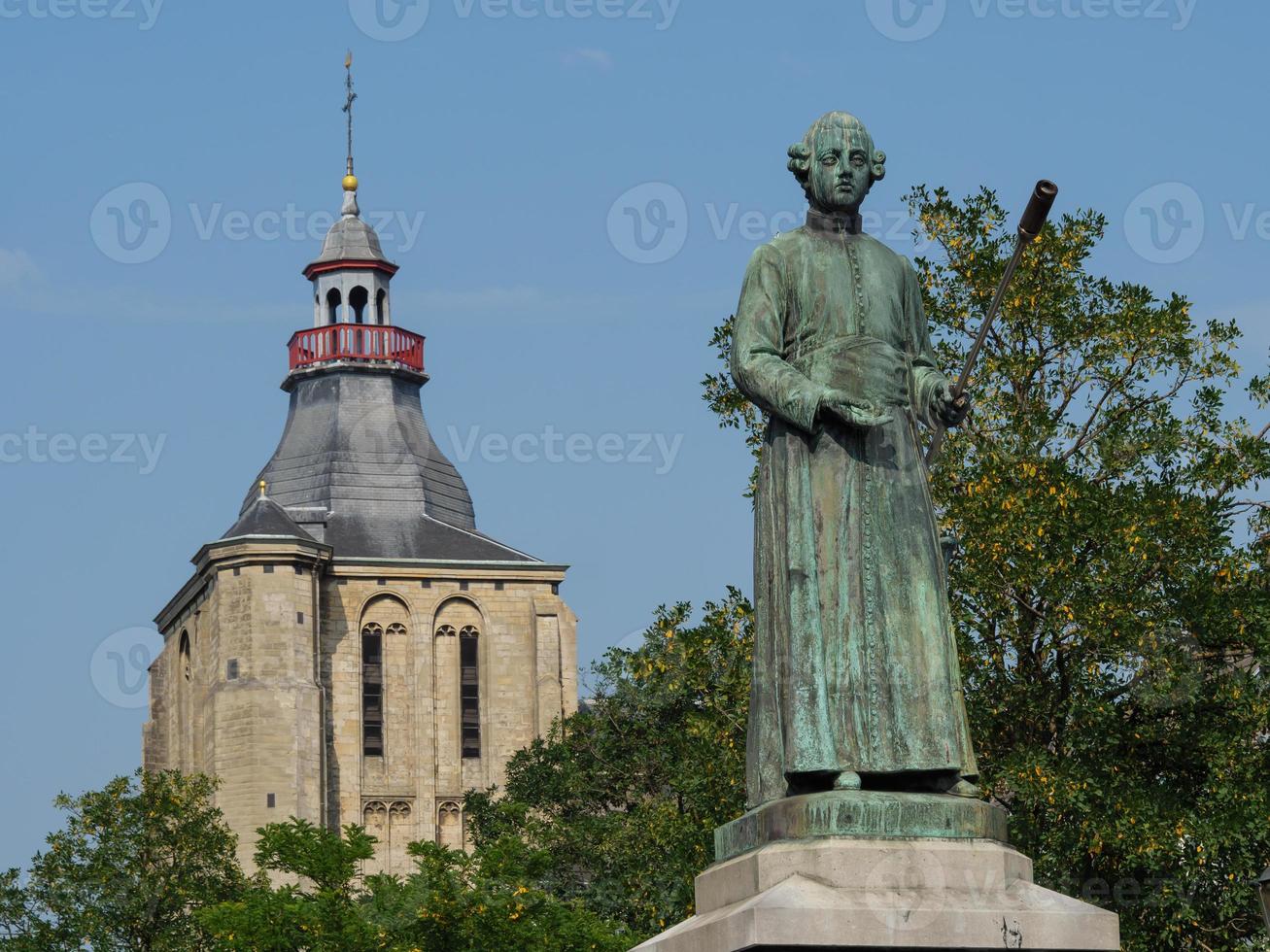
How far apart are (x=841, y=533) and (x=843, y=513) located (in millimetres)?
78

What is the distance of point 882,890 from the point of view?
848 cm

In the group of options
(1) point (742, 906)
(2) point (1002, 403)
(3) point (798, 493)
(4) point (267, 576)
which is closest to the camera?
(1) point (742, 906)

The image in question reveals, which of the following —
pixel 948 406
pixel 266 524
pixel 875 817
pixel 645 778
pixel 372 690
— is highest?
pixel 266 524

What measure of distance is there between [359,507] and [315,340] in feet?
23.5

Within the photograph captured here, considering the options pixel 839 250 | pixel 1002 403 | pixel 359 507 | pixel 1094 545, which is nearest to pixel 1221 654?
pixel 1094 545

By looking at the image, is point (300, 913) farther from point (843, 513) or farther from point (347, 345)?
point (347, 345)

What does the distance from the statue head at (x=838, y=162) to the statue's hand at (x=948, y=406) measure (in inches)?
30.2

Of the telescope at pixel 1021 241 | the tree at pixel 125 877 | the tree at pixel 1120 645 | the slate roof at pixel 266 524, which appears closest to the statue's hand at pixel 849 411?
the telescope at pixel 1021 241

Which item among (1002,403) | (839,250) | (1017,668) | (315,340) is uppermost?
(315,340)

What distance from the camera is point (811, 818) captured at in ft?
28.5

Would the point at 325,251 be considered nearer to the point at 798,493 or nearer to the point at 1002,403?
the point at 1002,403

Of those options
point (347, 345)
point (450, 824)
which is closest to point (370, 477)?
point (347, 345)

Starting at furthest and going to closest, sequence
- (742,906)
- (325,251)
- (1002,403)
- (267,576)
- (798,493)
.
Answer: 1. (325,251)
2. (267,576)
3. (1002,403)
4. (798,493)
5. (742,906)

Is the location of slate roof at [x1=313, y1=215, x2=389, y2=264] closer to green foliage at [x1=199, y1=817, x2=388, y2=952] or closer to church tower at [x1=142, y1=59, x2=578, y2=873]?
church tower at [x1=142, y1=59, x2=578, y2=873]
